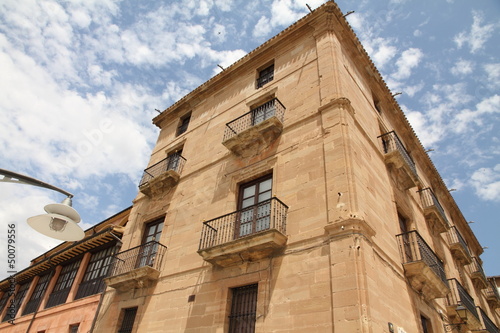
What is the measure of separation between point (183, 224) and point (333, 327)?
5761 millimetres

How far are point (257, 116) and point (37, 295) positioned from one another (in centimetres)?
1431

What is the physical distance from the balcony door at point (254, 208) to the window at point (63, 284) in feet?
32.4

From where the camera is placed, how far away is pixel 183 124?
15055 millimetres

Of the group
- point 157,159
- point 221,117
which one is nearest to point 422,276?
point 221,117

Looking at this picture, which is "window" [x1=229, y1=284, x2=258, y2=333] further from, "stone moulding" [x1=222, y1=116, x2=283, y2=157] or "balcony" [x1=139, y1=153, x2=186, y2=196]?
"balcony" [x1=139, y1=153, x2=186, y2=196]

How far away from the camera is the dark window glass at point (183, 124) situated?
14.7 m

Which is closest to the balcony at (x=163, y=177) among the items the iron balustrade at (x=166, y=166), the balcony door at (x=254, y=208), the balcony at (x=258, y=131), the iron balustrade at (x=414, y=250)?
the iron balustrade at (x=166, y=166)

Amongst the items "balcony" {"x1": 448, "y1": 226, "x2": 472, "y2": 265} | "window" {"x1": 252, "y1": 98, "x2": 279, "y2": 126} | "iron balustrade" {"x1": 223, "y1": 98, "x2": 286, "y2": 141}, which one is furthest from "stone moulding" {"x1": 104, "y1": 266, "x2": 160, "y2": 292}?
"balcony" {"x1": 448, "y1": 226, "x2": 472, "y2": 265}

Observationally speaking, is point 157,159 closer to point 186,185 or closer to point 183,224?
point 186,185

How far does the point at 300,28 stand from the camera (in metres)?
12.0

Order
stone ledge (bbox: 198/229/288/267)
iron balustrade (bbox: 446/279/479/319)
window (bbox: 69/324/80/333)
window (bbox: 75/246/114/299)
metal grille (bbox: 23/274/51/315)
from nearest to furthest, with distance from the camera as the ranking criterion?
stone ledge (bbox: 198/229/288/267), iron balustrade (bbox: 446/279/479/319), window (bbox: 69/324/80/333), window (bbox: 75/246/114/299), metal grille (bbox: 23/274/51/315)

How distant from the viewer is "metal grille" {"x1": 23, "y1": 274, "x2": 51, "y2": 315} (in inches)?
→ 635

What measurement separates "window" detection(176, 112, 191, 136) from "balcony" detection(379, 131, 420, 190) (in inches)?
312

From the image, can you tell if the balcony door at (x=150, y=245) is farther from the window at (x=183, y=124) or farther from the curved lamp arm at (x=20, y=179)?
the curved lamp arm at (x=20, y=179)
